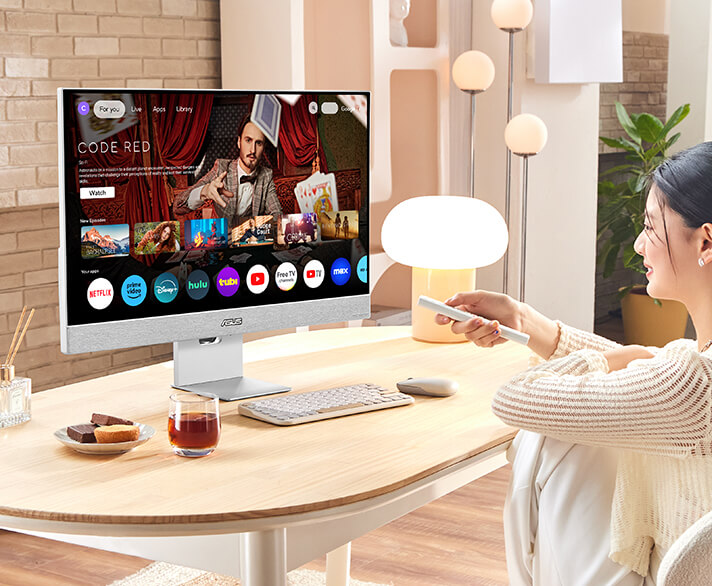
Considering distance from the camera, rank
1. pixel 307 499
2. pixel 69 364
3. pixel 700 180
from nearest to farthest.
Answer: pixel 307 499, pixel 700 180, pixel 69 364

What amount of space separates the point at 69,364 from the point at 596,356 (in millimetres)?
2290

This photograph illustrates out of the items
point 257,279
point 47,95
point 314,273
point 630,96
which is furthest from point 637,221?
point 257,279

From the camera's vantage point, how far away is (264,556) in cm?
138

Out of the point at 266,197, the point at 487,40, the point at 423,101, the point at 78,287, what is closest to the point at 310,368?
the point at 266,197

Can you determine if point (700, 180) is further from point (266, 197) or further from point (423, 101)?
point (423, 101)

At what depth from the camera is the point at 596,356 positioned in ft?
5.29

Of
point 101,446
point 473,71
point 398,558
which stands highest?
point 473,71

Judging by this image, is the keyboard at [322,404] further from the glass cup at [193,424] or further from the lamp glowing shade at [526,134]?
the lamp glowing shade at [526,134]

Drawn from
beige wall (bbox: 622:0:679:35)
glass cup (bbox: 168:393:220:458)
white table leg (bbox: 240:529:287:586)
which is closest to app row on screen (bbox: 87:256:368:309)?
glass cup (bbox: 168:393:220:458)

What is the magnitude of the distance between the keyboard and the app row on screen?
0.75ft

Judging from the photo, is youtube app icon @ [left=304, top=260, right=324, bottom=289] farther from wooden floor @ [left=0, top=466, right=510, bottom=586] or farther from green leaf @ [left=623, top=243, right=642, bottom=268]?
green leaf @ [left=623, top=243, right=642, bottom=268]

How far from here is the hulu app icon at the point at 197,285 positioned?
1.85 meters

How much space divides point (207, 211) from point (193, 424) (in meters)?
0.48

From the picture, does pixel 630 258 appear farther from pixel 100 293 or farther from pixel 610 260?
pixel 100 293
